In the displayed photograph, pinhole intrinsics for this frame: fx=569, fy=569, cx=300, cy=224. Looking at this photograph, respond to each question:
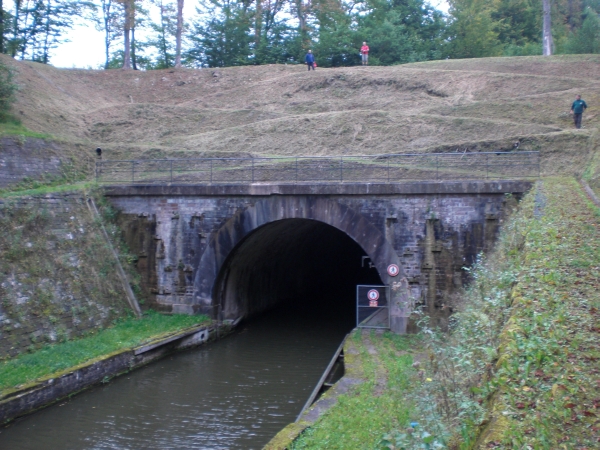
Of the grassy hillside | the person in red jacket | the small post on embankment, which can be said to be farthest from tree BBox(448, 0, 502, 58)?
the small post on embankment

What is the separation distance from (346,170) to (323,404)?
→ 438 inches

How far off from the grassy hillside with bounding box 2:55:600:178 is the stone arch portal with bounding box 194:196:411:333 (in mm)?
6615

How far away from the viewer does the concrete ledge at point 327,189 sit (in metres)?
15.7

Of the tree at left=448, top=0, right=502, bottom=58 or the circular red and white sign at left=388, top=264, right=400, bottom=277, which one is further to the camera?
the tree at left=448, top=0, right=502, bottom=58

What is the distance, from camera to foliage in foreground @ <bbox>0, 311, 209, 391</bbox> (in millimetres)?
12031

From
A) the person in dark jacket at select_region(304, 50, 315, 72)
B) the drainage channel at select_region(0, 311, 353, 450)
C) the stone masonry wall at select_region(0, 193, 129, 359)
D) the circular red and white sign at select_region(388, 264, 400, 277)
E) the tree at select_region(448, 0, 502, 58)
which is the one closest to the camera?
the drainage channel at select_region(0, 311, 353, 450)

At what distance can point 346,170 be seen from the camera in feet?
65.7

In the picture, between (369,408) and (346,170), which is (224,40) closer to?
(346,170)

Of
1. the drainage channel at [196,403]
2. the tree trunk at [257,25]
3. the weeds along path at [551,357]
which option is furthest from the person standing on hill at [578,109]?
the tree trunk at [257,25]

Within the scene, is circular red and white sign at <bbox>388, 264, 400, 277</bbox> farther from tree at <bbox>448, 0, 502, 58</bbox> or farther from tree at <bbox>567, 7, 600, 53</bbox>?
tree at <bbox>448, 0, 502, 58</bbox>

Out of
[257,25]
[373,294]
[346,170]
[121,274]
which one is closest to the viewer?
[373,294]

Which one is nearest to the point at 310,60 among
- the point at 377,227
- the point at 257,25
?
the point at 257,25

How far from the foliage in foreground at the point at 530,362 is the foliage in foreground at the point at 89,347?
9.03 metres

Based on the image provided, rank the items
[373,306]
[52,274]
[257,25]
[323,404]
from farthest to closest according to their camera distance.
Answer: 1. [257,25]
2. [373,306]
3. [52,274]
4. [323,404]
